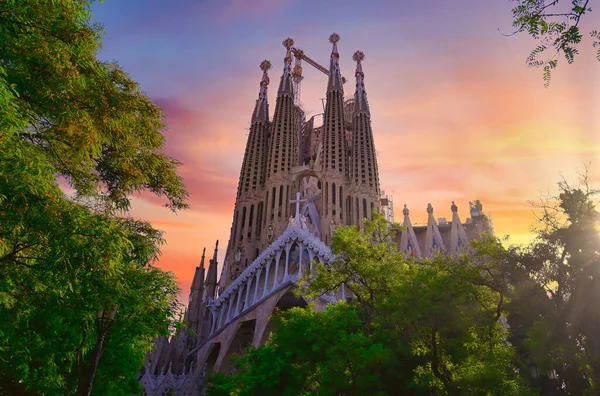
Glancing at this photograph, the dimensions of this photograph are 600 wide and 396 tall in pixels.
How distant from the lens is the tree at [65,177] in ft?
21.2

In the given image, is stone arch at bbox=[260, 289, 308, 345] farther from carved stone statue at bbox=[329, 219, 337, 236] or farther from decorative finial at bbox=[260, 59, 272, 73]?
decorative finial at bbox=[260, 59, 272, 73]

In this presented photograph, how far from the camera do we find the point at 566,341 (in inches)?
459

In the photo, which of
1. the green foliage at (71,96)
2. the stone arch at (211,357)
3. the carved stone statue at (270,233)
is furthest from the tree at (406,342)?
the carved stone statue at (270,233)

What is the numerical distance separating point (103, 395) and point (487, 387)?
36.9 ft

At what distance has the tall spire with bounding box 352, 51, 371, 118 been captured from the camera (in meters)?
54.8

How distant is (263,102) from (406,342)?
50.6m

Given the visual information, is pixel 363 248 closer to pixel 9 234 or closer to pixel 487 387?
pixel 487 387

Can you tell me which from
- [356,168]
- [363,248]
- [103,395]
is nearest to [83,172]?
[103,395]

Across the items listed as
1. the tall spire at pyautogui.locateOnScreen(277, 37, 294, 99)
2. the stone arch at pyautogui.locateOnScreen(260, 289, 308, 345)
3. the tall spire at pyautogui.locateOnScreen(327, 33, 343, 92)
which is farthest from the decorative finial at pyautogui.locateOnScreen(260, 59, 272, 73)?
the stone arch at pyautogui.locateOnScreen(260, 289, 308, 345)

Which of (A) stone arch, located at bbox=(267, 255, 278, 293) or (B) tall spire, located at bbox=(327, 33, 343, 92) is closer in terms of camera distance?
(A) stone arch, located at bbox=(267, 255, 278, 293)

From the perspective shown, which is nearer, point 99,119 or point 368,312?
point 99,119

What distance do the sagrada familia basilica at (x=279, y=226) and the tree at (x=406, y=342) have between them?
16262 millimetres

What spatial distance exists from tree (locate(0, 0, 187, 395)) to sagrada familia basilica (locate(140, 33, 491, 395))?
21.4 m

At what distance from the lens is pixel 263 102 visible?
60.4 m
